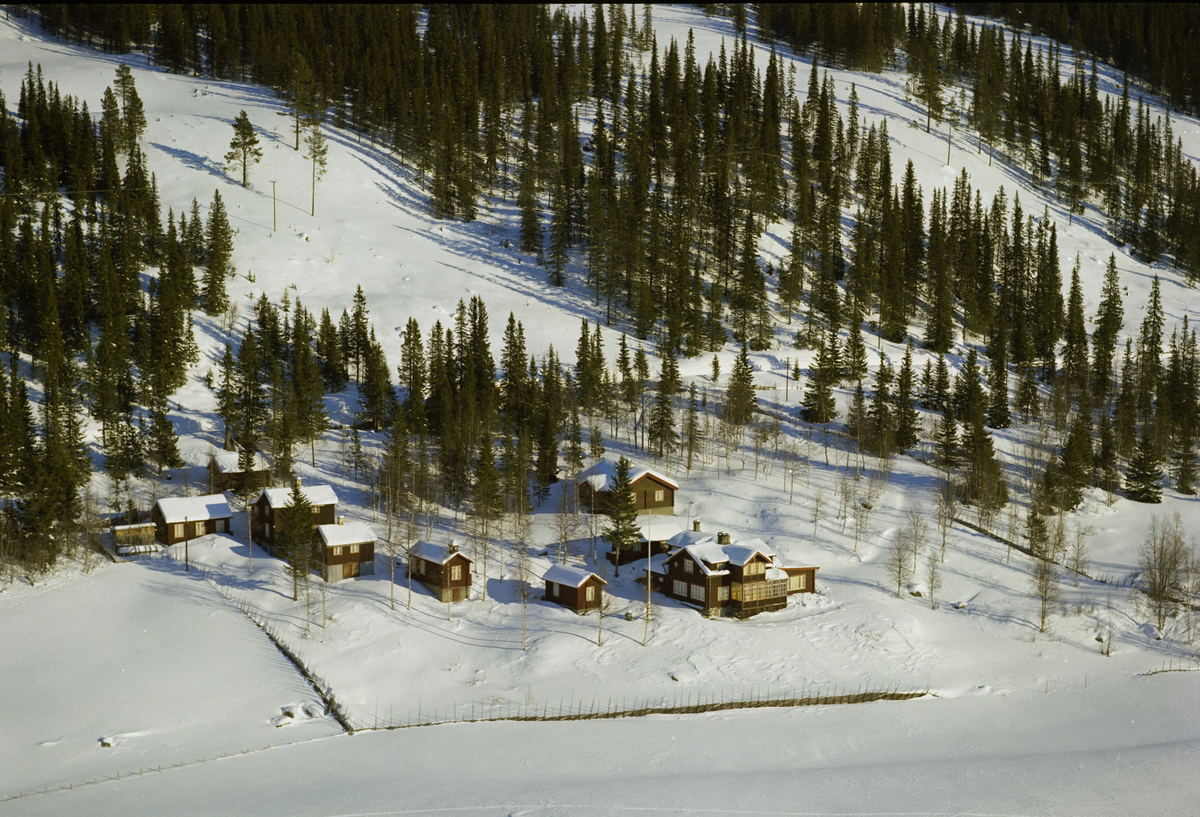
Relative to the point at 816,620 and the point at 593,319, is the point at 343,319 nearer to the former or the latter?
the point at 593,319

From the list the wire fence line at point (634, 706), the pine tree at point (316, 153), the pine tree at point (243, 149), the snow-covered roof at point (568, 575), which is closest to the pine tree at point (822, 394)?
the snow-covered roof at point (568, 575)

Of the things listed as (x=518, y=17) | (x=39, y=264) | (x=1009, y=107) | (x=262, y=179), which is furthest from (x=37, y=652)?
(x=1009, y=107)

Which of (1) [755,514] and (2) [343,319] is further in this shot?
(2) [343,319]

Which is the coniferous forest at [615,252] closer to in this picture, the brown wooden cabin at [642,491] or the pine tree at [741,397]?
the pine tree at [741,397]

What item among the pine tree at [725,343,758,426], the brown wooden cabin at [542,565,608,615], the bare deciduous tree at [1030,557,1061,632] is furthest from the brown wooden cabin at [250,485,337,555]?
the bare deciduous tree at [1030,557,1061,632]

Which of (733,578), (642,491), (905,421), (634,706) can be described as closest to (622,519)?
(733,578)

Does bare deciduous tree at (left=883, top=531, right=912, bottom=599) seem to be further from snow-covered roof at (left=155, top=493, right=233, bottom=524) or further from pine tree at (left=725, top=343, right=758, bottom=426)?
snow-covered roof at (left=155, top=493, right=233, bottom=524)
